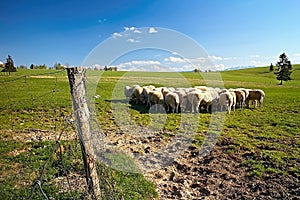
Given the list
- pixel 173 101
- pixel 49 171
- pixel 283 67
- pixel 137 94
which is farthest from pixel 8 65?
pixel 283 67

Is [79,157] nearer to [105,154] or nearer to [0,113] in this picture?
[105,154]

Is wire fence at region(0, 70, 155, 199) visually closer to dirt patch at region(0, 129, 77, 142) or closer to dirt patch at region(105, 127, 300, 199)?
dirt patch at region(0, 129, 77, 142)

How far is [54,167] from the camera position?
6078 millimetres

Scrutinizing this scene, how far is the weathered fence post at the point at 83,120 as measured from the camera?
4191 millimetres

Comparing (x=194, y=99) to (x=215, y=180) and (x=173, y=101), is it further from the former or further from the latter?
(x=215, y=180)

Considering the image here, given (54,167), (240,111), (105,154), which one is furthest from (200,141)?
(240,111)

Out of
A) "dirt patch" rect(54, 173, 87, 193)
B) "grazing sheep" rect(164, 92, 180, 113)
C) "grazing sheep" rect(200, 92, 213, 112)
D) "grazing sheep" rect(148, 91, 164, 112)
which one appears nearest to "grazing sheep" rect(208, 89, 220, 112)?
"grazing sheep" rect(200, 92, 213, 112)

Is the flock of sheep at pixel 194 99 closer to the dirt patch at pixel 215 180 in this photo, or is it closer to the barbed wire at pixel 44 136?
the barbed wire at pixel 44 136

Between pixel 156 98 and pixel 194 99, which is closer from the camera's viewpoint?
pixel 194 99

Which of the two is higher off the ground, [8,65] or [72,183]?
[8,65]

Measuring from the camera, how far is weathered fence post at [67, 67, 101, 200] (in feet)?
13.8

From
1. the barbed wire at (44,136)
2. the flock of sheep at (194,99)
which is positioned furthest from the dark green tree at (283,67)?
the barbed wire at (44,136)

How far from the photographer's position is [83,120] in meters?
4.31

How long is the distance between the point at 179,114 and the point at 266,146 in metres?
6.55
